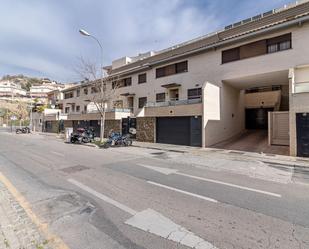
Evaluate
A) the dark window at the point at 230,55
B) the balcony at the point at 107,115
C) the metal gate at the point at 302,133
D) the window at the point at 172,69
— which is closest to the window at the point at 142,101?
the balcony at the point at 107,115

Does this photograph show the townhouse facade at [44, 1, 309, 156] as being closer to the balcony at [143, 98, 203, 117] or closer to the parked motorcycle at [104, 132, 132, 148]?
the balcony at [143, 98, 203, 117]

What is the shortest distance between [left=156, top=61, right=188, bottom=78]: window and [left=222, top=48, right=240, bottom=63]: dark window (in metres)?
4.28

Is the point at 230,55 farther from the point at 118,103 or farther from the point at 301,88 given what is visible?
the point at 118,103

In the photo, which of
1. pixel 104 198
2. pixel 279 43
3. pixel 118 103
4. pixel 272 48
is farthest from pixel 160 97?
pixel 104 198

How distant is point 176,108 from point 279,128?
8.10 m

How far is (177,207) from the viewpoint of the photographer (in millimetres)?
4664

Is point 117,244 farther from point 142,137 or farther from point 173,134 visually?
point 142,137

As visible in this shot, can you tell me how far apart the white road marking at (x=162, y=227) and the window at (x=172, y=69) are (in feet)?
61.4

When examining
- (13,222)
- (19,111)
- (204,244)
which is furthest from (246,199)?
(19,111)

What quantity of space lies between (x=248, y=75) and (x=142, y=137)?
442 inches

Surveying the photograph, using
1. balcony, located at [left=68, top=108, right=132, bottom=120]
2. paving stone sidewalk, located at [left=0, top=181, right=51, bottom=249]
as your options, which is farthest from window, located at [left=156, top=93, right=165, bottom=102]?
paving stone sidewalk, located at [left=0, top=181, right=51, bottom=249]

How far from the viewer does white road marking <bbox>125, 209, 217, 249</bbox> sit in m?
3.27

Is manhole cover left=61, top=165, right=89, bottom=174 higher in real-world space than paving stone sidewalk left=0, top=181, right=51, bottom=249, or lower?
lower

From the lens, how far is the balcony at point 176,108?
16203 mm
